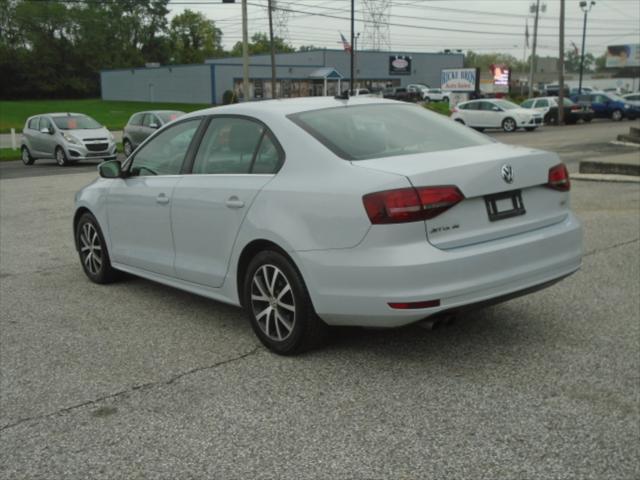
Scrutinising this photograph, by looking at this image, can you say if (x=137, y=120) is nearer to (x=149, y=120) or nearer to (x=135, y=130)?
(x=135, y=130)

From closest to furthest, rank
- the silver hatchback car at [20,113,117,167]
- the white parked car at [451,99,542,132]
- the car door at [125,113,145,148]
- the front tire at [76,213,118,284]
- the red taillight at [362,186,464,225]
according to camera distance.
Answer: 1. the red taillight at [362,186,464,225]
2. the front tire at [76,213,118,284]
3. the silver hatchback car at [20,113,117,167]
4. the car door at [125,113,145,148]
5. the white parked car at [451,99,542,132]

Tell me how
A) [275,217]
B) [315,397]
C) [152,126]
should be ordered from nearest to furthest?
1. [315,397]
2. [275,217]
3. [152,126]

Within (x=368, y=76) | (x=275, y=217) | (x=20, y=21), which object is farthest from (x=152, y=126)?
(x=20, y=21)

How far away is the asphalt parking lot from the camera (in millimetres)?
3371

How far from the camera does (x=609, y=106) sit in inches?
1820

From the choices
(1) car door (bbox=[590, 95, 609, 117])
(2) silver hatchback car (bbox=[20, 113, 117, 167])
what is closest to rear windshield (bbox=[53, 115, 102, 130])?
(2) silver hatchback car (bbox=[20, 113, 117, 167])

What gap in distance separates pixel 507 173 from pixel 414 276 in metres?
0.92

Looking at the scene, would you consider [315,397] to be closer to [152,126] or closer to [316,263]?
[316,263]

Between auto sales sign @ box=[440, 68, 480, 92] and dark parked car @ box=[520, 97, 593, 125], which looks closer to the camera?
dark parked car @ box=[520, 97, 593, 125]

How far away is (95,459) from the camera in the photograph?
136 inches

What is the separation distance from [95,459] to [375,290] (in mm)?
1690

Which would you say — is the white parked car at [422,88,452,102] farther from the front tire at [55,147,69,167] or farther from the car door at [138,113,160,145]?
the front tire at [55,147,69,167]

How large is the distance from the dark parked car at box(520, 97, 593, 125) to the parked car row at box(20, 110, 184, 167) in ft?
84.2

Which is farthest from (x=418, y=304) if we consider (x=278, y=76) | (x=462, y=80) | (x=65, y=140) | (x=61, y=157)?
(x=278, y=76)
